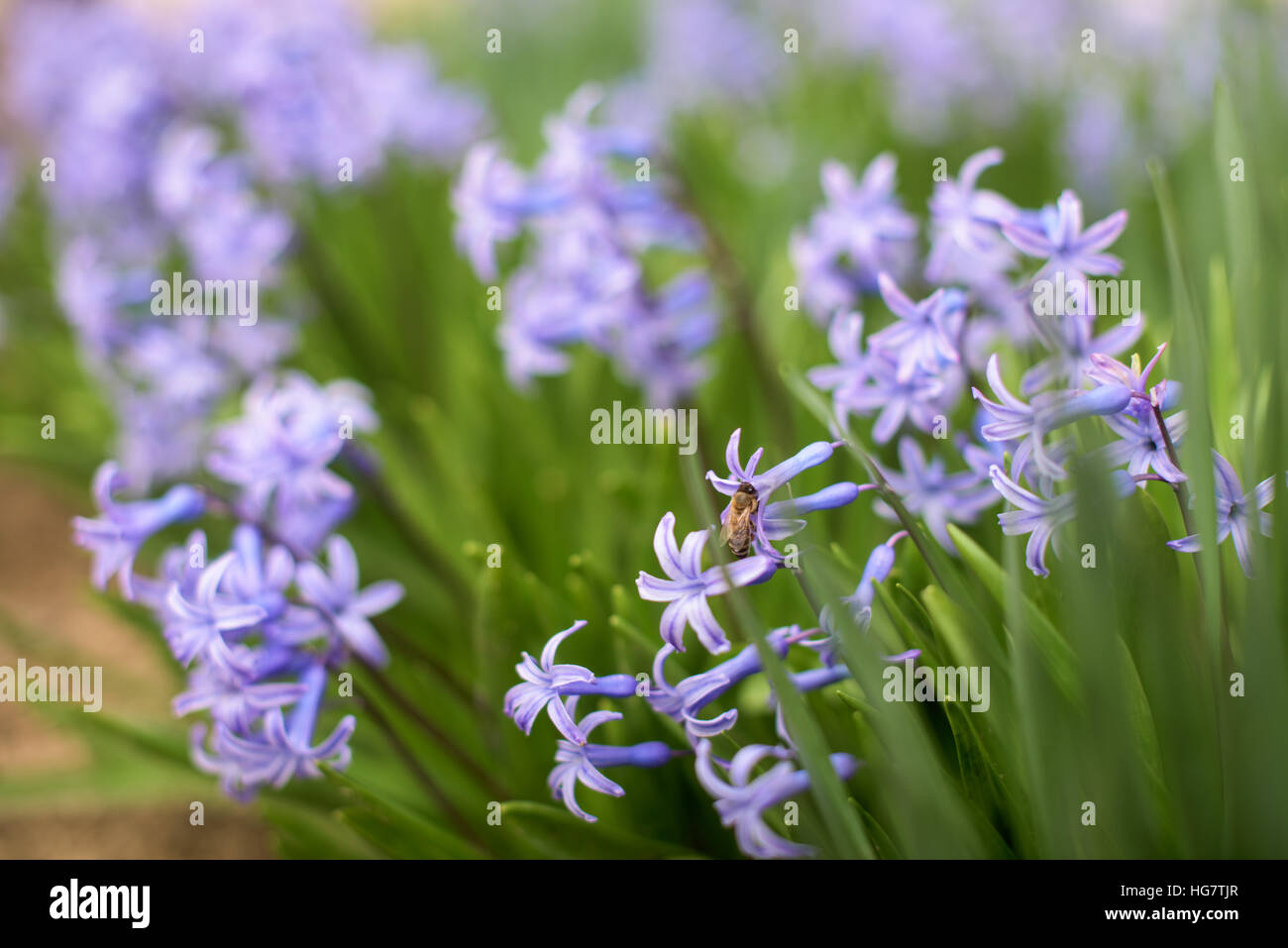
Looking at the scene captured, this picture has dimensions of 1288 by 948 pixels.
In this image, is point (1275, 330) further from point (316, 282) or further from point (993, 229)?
point (316, 282)

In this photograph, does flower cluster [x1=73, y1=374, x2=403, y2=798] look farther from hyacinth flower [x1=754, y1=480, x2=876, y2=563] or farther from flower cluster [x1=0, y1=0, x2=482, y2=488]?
flower cluster [x1=0, y1=0, x2=482, y2=488]

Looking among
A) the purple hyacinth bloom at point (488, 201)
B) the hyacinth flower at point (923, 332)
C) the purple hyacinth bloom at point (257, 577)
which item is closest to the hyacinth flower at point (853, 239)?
the hyacinth flower at point (923, 332)

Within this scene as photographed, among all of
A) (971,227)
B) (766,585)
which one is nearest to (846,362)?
(971,227)

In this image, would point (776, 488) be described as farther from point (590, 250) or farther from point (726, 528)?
point (590, 250)

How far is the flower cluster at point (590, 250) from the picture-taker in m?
1.71

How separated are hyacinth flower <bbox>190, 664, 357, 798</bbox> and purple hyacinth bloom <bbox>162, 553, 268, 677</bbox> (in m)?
0.09

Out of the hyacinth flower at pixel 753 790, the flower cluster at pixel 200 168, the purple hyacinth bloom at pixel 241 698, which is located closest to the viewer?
the hyacinth flower at pixel 753 790

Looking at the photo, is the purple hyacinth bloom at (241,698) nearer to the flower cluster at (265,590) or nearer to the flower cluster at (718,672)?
the flower cluster at (265,590)

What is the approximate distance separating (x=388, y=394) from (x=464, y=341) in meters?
0.41

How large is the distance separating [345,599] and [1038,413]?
957 mm

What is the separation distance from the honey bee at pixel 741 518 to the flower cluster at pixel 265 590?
0.59 metres

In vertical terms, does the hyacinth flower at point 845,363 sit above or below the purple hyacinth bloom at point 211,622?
above

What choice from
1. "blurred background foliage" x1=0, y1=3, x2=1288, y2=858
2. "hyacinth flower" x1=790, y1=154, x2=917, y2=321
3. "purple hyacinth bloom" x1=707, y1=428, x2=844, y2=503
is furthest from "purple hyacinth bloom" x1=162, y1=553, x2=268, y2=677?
"hyacinth flower" x1=790, y1=154, x2=917, y2=321

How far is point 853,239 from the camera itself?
1.59 metres
